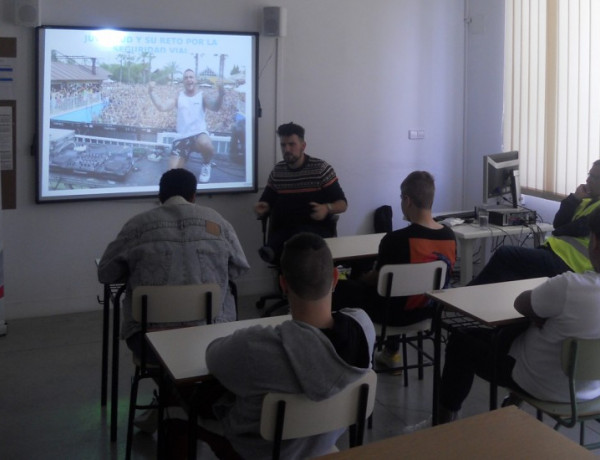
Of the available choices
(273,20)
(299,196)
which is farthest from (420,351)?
(273,20)

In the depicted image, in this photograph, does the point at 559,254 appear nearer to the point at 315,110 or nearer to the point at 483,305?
the point at 483,305

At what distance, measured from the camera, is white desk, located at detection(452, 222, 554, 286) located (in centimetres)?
494

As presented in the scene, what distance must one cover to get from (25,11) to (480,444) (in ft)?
14.7

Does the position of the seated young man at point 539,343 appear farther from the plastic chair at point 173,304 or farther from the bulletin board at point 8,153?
the bulletin board at point 8,153

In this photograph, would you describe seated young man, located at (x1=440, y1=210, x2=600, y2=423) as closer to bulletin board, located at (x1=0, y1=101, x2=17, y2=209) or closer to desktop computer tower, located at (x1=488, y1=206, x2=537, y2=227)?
desktop computer tower, located at (x1=488, y1=206, x2=537, y2=227)

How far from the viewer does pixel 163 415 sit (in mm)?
2500

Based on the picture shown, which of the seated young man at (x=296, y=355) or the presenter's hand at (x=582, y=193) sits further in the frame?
the presenter's hand at (x=582, y=193)

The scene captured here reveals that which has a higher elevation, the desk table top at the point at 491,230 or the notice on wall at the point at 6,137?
the notice on wall at the point at 6,137

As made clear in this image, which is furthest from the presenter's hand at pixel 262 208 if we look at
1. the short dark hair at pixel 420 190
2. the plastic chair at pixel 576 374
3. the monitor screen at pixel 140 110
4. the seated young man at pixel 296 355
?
the seated young man at pixel 296 355

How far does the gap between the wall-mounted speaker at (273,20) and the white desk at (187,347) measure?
350 cm

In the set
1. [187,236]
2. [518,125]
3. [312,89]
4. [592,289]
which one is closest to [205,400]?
[187,236]

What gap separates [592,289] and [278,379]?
1.21 m

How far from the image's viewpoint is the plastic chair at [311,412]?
6.17 ft

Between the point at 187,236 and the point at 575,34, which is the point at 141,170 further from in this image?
the point at 575,34
